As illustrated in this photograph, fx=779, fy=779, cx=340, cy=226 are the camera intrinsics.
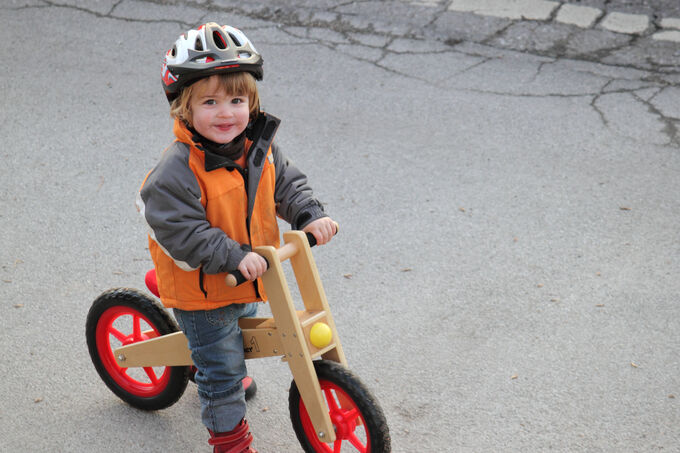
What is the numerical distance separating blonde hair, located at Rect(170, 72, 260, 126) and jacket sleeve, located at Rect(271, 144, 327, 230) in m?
0.30

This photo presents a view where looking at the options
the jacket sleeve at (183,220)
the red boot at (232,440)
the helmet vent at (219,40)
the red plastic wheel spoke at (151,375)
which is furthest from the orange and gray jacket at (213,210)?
the red plastic wheel spoke at (151,375)

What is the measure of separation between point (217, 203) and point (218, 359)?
57cm

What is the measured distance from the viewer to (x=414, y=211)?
465cm

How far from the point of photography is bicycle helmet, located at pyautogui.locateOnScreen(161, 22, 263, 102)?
8.09 feet

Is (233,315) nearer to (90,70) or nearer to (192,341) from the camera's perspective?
(192,341)

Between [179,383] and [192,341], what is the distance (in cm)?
44

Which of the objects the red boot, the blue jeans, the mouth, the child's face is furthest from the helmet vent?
the red boot

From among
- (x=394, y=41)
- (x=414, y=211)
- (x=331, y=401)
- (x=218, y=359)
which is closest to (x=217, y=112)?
(x=218, y=359)

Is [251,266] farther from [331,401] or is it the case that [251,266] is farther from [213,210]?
[331,401]

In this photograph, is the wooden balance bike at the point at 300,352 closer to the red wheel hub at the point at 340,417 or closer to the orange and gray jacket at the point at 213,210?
the red wheel hub at the point at 340,417

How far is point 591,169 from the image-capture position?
4949mm

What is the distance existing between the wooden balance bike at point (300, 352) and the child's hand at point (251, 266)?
47 millimetres

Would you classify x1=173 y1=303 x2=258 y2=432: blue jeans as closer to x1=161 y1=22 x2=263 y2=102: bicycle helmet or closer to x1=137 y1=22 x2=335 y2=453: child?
x1=137 y1=22 x2=335 y2=453: child

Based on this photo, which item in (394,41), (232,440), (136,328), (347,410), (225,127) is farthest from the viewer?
(394,41)
